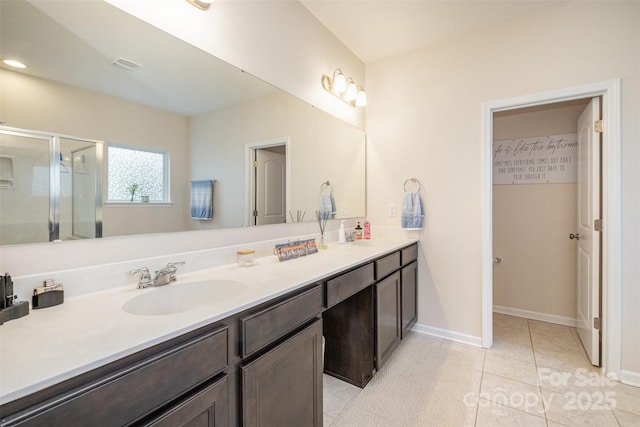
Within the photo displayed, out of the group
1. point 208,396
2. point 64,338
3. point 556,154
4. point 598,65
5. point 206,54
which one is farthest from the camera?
point 556,154

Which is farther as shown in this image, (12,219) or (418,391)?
(418,391)

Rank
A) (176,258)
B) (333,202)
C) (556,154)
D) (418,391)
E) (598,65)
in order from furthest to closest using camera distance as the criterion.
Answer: (556,154)
(333,202)
(598,65)
(418,391)
(176,258)

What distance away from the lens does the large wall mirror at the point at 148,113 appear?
0.94 m

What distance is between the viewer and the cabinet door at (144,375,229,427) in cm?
73

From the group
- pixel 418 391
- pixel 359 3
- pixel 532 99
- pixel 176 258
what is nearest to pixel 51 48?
pixel 176 258

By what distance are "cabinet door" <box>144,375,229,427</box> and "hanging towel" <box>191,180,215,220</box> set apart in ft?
2.68

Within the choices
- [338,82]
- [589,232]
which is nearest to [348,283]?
[338,82]

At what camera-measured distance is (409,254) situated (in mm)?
2396

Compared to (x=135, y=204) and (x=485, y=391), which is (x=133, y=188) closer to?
(x=135, y=204)

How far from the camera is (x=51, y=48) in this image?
38.6 inches

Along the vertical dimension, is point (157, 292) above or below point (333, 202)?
below

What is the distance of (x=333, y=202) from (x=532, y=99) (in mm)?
1683

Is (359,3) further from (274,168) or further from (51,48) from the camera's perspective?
(51,48)

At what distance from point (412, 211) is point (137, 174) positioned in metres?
2.10
